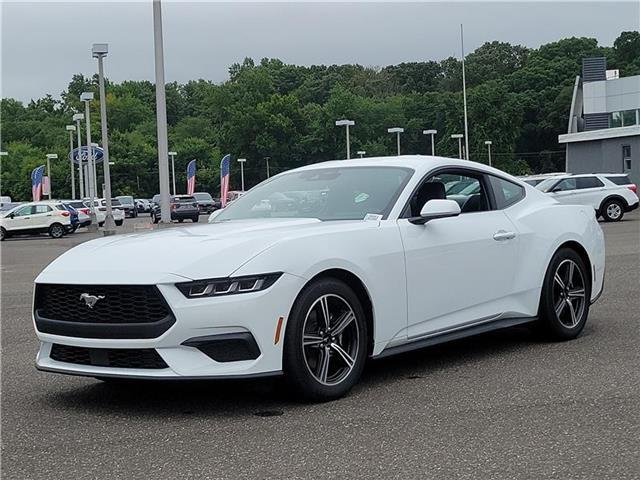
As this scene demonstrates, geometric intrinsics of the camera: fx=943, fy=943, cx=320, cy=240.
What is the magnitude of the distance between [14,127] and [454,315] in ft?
409

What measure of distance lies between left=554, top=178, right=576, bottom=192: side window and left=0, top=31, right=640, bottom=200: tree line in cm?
6432

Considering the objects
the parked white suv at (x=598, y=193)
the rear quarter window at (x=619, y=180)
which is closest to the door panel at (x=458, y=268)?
the parked white suv at (x=598, y=193)

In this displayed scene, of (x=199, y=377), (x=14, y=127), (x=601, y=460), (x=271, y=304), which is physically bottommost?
(x=601, y=460)

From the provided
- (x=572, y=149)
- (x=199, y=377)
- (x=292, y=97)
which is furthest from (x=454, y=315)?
(x=292, y=97)

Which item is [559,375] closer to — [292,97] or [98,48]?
[98,48]

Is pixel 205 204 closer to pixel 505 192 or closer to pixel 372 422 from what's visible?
pixel 505 192

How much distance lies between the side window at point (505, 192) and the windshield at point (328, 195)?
0.96m

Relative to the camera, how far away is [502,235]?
7.00 m

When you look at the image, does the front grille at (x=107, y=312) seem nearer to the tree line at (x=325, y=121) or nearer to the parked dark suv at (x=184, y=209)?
the parked dark suv at (x=184, y=209)

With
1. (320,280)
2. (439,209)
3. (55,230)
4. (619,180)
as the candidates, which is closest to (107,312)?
(320,280)

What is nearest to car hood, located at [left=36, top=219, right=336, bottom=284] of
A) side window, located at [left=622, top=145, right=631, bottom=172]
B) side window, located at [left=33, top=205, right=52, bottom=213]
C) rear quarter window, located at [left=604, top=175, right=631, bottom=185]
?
rear quarter window, located at [left=604, top=175, right=631, bottom=185]

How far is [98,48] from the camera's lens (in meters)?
35.5

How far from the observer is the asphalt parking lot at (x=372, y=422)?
172 inches

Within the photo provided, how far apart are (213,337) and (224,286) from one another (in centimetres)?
29
